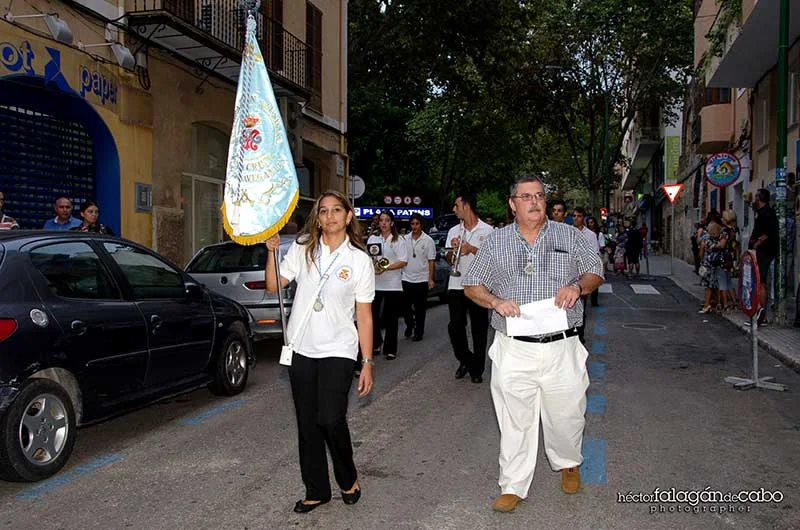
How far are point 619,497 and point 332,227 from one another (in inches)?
89.9

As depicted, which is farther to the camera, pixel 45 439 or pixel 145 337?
pixel 145 337

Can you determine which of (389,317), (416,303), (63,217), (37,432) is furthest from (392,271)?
(37,432)

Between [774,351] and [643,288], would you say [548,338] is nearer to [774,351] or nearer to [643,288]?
[774,351]

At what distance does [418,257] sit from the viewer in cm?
1029

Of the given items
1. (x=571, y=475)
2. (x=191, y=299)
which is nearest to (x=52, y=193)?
(x=191, y=299)

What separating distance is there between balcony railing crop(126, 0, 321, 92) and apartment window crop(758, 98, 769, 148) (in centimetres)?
1150

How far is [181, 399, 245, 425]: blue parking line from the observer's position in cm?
639

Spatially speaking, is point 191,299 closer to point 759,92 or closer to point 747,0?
point 747,0

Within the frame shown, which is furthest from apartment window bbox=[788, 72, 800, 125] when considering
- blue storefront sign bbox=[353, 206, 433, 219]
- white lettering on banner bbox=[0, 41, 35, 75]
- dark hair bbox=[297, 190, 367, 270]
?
dark hair bbox=[297, 190, 367, 270]

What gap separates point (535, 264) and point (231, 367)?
13.3 ft

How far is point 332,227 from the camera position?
416cm

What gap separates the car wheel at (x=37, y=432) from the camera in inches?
181

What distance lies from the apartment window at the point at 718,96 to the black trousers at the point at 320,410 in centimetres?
2596

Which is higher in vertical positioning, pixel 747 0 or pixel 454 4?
pixel 454 4
